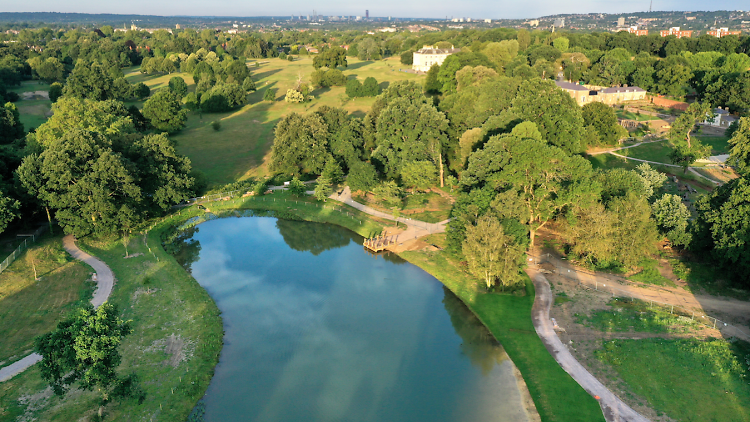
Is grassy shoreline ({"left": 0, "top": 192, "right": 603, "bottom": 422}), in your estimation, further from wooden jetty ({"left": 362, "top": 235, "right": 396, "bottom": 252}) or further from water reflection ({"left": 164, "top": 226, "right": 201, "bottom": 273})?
wooden jetty ({"left": 362, "top": 235, "right": 396, "bottom": 252})

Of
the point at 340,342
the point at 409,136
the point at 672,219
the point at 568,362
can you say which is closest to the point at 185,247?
the point at 340,342

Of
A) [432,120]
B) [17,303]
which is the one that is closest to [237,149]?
[432,120]

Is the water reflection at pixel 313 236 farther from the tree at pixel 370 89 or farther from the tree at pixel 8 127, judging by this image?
the tree at pixel 370 89

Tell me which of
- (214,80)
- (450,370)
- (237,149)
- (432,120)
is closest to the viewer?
(450,370)

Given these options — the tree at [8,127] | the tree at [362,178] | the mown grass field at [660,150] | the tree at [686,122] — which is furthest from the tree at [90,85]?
the tree at [686,122]

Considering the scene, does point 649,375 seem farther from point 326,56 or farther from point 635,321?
point 326,56

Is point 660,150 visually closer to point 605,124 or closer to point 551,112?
point 605,124
